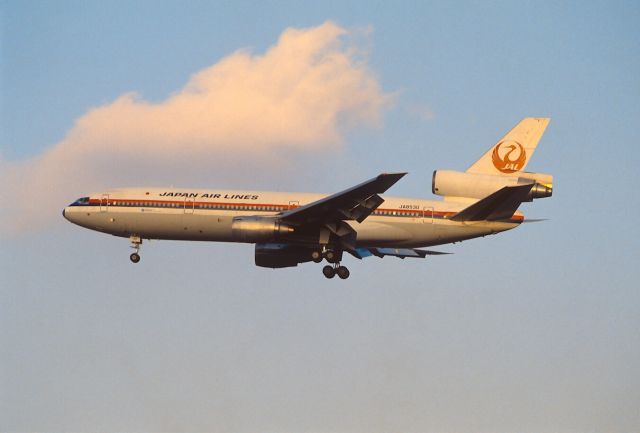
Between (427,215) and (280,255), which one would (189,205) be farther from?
(427,215)

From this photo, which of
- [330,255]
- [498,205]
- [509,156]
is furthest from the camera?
[509,156]

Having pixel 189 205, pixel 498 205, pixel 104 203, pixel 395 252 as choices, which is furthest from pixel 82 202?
pixel 498 205

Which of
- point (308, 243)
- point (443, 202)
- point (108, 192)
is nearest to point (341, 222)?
point (308, 243)

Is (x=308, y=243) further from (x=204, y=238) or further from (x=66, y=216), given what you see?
(x=66, y=216)

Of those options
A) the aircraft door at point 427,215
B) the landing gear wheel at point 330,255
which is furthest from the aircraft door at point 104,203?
the aircraft door at point 427,215

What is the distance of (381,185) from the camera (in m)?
40.3

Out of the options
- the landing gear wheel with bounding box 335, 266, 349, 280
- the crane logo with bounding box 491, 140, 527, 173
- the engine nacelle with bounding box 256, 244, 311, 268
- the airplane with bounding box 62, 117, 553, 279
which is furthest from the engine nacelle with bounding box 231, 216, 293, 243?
the crane logo with bounding box 491, 140, 527, 173

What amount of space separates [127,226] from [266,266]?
24.1ft

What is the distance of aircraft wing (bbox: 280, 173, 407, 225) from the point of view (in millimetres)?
41000

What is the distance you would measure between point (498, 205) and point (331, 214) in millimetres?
7557

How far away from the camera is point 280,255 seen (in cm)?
4872

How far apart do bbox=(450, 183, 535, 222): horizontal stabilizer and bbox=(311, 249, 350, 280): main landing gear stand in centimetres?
574

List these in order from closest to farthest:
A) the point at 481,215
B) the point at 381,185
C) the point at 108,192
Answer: the point at 381,185 → the point at 481,215 → the point at 108,192

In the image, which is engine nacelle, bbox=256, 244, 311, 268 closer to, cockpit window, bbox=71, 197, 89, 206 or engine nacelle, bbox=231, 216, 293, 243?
engine nacelle, bbox=231, 216, 293, 243
